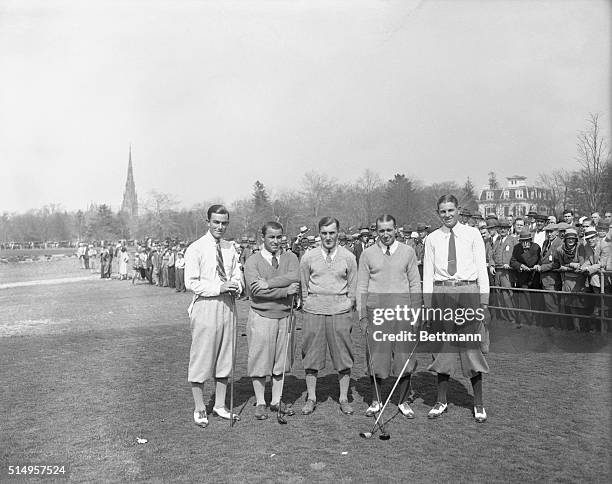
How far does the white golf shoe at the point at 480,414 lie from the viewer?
5727 mm

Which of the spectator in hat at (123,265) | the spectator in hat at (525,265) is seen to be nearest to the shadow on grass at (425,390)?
the spectator in hat at (525,265)

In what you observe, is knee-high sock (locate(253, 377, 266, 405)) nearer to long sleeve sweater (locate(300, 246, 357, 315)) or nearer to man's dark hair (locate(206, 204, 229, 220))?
long sleeve sweater (locate(300, 246, 357, 315))

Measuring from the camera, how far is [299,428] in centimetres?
571

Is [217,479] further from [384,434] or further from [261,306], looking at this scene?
[261,306]

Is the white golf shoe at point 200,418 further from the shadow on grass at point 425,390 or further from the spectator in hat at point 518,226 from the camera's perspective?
the spectator in hat at point 518,226

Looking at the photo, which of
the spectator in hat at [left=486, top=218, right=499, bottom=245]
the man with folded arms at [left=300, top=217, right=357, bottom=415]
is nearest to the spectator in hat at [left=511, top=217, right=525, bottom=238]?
the spectator in hat at [left=486, top=218, right=499, bottom=245]

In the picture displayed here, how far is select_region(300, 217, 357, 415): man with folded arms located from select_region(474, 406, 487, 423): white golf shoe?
1365mm

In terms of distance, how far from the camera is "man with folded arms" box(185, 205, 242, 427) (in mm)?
5918

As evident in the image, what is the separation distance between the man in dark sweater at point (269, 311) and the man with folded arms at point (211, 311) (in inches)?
9.2

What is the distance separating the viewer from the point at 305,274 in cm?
637

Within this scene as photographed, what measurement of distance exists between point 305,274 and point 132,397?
8.94 ft

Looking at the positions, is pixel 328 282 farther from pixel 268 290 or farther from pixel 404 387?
pixel 404 387

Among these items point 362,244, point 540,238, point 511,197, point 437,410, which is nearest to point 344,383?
point 437,410

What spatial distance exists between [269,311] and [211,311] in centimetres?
65
